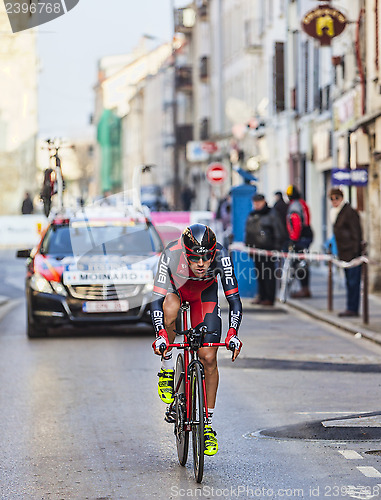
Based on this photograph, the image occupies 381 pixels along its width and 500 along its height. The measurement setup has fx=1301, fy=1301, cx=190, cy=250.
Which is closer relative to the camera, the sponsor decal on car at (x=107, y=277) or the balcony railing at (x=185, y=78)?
the sponsor decal on car at (x=107, y=277)

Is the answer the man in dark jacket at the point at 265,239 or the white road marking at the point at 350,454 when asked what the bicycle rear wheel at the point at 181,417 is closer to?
the white road marking at the point at 350,454

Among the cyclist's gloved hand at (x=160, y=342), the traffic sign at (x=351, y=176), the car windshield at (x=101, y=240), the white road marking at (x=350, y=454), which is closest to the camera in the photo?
the cyclist's gloved hand at (x=160, y=342)

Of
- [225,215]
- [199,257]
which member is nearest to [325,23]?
[225,215]

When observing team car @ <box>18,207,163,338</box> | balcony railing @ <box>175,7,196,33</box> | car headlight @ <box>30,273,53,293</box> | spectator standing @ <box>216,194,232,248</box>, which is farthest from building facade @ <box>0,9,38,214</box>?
car headlight @ <box>30,273,53,293</box>

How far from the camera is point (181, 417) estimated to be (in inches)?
312

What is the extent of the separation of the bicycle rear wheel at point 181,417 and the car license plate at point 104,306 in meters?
8.12

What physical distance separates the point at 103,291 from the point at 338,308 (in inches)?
233

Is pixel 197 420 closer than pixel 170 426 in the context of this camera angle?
Yes

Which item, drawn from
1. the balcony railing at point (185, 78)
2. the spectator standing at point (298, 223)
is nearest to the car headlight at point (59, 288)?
the spectator standing at point (298, 223)

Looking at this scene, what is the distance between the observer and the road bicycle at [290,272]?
23.0m

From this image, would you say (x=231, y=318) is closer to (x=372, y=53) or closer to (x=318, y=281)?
(x=372, y=53)

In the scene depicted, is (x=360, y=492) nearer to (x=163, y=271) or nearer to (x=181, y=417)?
(x=181, y=417)

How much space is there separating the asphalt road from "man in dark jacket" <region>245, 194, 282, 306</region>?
5.81 meters

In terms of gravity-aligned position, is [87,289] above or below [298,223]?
below
